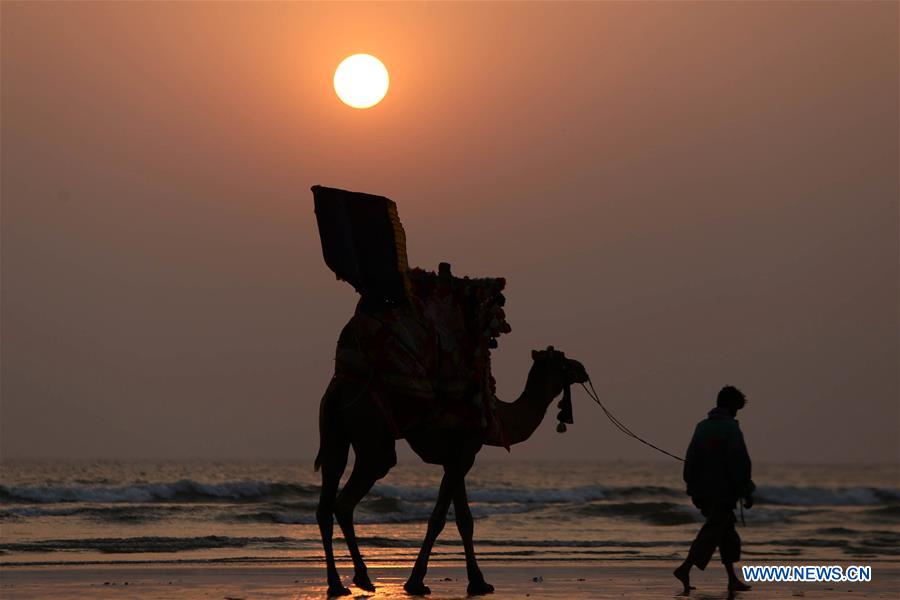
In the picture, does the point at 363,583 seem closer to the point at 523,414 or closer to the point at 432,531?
the point at 432,531

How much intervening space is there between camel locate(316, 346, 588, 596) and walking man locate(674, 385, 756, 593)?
4.83ft

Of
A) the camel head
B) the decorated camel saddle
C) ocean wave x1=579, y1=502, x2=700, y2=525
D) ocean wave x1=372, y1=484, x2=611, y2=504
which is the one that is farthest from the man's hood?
ocean wave x1=372, y1=484, x2=611, y2=504

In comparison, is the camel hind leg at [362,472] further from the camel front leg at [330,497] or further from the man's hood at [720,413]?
the man's hood at [720,413]

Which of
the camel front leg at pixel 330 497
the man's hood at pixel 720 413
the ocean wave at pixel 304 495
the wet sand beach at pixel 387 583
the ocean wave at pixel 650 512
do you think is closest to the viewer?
the camel front leg at pixel 330 497

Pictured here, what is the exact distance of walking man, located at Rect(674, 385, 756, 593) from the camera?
1560 cm

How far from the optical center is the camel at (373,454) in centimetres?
1455

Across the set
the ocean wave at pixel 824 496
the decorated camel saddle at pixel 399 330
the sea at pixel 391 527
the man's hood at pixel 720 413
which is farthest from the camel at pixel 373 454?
the ocean wave at pixel 824 496

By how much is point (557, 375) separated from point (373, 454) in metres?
2.86

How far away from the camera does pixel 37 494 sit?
4162cm

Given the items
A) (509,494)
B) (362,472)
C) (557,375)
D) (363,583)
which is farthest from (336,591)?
(509,494)

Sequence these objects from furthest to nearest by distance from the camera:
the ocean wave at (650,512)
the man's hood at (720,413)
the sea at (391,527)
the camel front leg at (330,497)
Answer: the ocean wave at (650,512) < the sea at (391,527) < the man's hood at (720,413) < the camel front leg at (330,497)

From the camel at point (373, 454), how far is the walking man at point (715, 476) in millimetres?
1473

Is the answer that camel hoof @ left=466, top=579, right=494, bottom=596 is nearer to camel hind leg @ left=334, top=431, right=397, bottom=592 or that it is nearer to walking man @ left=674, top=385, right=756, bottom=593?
camel hind leg @ left=334, top=431, right=397, bottom=592

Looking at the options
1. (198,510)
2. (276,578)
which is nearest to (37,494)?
(198,510)
